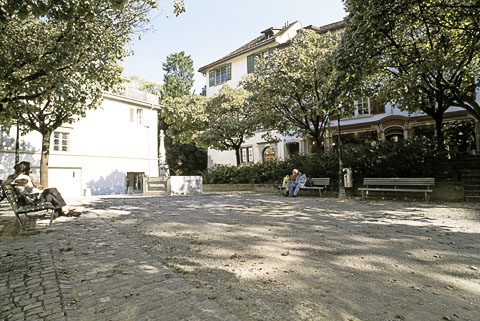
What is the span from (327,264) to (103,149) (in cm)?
2734

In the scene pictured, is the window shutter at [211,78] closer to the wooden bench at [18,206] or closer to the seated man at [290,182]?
the seated man at [290,182]

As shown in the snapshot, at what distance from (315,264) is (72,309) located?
2849 mm

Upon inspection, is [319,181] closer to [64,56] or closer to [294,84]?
[294,84]

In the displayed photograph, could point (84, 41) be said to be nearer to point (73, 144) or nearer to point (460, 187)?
point (460, 187)

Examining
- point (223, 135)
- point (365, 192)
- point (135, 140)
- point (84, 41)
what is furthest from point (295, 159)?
point (135, 140)

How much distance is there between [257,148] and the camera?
30.8 metres

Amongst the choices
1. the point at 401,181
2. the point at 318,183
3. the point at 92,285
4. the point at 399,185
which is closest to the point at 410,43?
the point at 401,181

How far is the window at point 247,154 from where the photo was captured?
3150 cm

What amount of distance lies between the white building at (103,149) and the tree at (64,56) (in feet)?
41.0

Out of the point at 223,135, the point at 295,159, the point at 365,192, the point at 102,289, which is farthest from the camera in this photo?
the point at 223,135

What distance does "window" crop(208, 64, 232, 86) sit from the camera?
1367 inches

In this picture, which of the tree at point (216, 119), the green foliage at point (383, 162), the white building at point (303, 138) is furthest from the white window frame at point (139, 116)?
the green foliage at point (383, 162)

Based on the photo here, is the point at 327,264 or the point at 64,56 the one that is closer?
the point at 327,264

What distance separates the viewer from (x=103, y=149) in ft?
89.7
